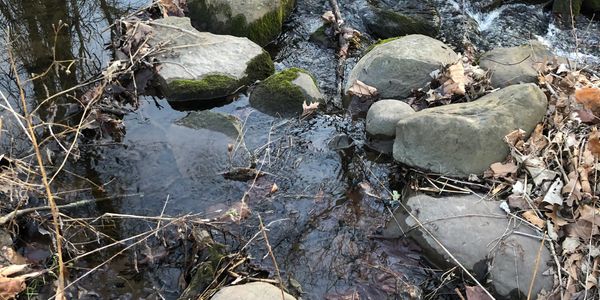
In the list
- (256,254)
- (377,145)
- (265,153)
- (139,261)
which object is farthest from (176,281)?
(377,145)

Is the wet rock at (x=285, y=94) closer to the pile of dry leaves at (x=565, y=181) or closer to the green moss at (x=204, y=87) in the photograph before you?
the green moss at (x=204, y=87)

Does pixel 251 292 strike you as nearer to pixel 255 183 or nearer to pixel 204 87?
pixel 255 183

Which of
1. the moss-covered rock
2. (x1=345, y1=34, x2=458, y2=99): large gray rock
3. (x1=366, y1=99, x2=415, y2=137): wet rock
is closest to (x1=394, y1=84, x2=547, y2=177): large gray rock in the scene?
(x1=366, y1=99, x2=415, y2=137): wet rock

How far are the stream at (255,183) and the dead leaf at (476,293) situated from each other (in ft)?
0.68

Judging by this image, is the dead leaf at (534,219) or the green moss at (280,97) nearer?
the dead leaf at (534,219)

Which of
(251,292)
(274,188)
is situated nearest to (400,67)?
(274,188)

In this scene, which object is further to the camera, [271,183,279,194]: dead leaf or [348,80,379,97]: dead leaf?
[348,80,379,97]: dead leaf

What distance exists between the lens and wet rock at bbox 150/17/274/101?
6121 millimetres

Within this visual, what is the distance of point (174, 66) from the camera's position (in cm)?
622

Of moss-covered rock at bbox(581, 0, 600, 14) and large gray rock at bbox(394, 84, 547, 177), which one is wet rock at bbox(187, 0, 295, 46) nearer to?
large gray rock at bbox(394, 84, 547, 177)

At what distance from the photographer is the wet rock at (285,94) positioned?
234 inches

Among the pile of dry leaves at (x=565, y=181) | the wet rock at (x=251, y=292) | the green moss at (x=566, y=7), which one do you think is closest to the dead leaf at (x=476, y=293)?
the pile of dry leaves at (x=565, y=181)

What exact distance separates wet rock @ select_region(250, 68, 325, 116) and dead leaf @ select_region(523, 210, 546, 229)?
9.00 feet

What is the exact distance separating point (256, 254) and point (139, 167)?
1669mm
